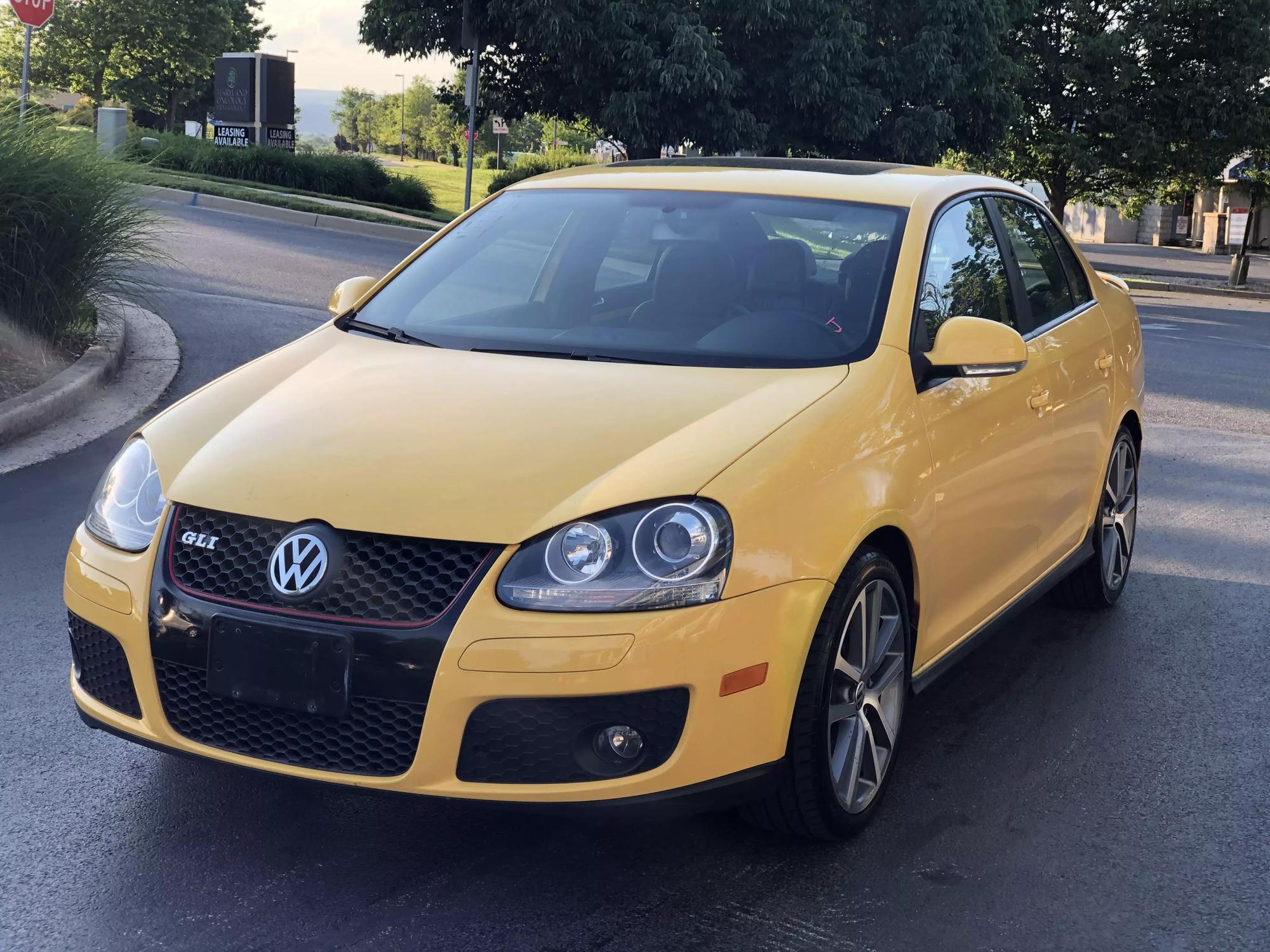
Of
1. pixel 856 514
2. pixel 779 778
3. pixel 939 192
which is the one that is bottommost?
pixel 779 778

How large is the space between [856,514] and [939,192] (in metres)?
1.57

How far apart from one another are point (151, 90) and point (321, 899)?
64.6 meters

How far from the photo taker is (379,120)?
160 m

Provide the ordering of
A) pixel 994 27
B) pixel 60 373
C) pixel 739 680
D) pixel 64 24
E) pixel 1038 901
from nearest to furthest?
pixel 739 680, pixel 1038 901, pixel 60 373, pixel 994 27, pixel 64 24

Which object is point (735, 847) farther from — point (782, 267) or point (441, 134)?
point (441, 134)

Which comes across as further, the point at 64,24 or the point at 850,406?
the point at 64,24

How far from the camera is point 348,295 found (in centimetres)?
473

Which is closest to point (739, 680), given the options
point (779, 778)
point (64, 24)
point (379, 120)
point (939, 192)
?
point (779, 778)

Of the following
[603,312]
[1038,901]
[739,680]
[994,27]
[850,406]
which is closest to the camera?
[739,680]

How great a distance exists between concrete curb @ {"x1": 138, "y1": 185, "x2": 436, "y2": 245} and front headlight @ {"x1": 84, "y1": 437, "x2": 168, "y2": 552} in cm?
1938

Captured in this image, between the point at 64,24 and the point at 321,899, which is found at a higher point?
the point at 64,24

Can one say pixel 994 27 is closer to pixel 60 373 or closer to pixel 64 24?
pixel 60 373

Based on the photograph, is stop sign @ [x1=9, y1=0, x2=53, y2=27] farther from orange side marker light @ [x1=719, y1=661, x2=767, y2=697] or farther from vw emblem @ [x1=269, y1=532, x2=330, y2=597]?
orange side marker light @ [x1=719, y1=661, x2=767, y2=697]

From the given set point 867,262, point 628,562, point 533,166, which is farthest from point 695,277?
point 533,166
